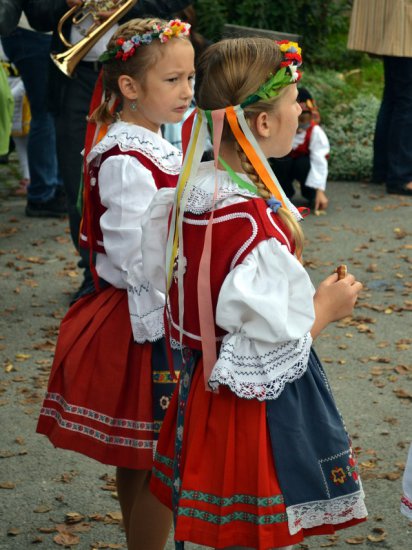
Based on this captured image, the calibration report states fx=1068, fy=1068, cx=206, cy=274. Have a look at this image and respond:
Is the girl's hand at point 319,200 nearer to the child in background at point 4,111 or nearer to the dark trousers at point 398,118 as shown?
the dark trousers at point 398,118

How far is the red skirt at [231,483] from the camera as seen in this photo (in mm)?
2654

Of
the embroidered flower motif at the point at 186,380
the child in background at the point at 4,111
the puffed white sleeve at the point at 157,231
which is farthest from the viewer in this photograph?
the child in background at the point at 4,111

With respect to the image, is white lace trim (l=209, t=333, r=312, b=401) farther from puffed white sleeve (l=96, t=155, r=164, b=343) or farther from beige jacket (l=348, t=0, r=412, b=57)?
beige jacket (l=348, t=0, r=412, b=57)

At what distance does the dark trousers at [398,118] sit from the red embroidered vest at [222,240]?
20.2ft

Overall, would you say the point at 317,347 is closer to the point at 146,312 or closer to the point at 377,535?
the point at 377,535

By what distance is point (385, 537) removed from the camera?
147 inches

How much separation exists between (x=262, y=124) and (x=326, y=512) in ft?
3.31

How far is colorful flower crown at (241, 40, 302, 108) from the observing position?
2703 millimetres

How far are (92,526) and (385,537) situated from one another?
104 cm

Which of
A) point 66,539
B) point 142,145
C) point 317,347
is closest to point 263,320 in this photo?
point 142,145

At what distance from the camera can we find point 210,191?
2752 mm

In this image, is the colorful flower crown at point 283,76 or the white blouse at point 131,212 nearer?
the colorful flower crown at point 283,76

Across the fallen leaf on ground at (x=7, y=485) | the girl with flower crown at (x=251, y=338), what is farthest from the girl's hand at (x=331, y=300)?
the fallen leaf on ground at (x=7, y=485)

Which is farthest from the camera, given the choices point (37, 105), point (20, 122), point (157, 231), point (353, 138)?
point (353, 138)
